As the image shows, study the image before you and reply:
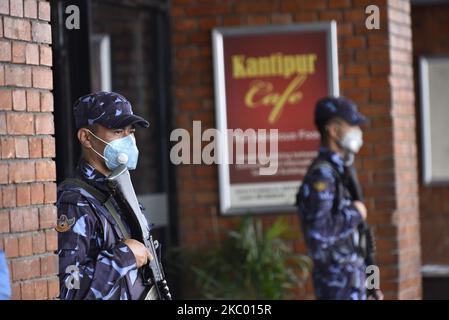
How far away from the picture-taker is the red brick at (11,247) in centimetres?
426

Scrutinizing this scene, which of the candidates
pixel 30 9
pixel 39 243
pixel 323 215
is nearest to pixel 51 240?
pixel 39 243

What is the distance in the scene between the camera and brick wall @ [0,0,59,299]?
4.30 meters

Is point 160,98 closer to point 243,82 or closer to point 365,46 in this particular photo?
point 243,82

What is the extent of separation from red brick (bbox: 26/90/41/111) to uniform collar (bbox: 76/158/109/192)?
11.7 inches

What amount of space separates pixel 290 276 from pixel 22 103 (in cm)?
431

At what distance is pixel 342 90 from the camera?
876cm

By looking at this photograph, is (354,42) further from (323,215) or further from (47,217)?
(47,217)

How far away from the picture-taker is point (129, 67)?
341 inches

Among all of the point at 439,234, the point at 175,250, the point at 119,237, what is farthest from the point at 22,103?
the point at 439,234

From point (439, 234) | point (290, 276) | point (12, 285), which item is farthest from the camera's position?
point (439, 234)

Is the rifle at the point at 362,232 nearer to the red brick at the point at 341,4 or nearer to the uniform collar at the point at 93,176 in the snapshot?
the red brick at the point at 341,4

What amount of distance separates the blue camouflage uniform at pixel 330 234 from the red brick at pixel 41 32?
2.38 meters

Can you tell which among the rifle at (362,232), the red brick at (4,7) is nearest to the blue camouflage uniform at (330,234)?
the rifle at (362,232)

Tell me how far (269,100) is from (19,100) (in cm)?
441
